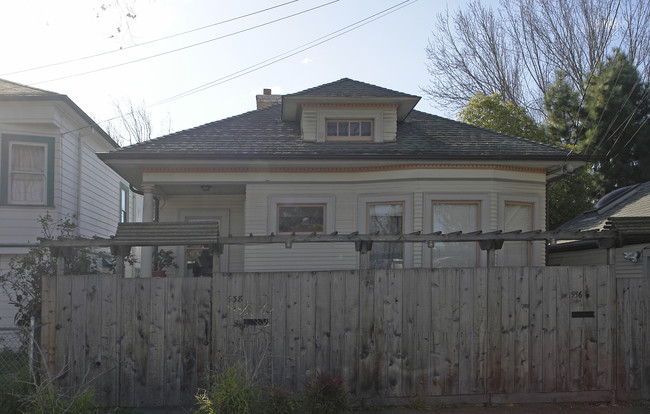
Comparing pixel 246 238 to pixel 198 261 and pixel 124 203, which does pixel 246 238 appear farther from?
pixel 124 203

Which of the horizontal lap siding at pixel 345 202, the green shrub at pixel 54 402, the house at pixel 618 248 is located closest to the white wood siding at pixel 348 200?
the horizontal lap siding at pixel 345 202

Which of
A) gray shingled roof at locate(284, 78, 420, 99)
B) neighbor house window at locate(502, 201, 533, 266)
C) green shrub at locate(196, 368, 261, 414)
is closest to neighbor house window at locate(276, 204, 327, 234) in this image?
gray shingled roof at locate(284, 78, 420, 99)

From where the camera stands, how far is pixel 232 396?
5.86 m

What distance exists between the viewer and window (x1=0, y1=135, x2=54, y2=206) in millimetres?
Result: 12344

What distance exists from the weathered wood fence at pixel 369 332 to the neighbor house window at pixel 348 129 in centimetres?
620

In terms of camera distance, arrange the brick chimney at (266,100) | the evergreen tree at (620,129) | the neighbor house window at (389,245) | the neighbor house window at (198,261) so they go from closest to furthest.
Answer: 1. the neighbor house window at (389,245)
2. the neighbor house window at (198,261)
3. the brick chimney at (266,100)
4. the evergreen tree at (620,129)

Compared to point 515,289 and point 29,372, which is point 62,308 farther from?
point 515,289

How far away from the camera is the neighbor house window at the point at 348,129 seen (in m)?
12.8

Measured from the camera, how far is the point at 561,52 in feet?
101

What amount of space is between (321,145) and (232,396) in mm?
7489

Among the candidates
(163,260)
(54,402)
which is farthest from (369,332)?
(163,260)

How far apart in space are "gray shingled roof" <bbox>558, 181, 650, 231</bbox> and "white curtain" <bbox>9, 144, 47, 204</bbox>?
1310 cm

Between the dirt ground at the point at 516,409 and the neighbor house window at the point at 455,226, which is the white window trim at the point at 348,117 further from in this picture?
the dirt ground at the point at 516,409

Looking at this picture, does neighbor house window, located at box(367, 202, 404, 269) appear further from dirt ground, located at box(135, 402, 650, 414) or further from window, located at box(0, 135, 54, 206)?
window, located at box(0, 135, 54, 206)
